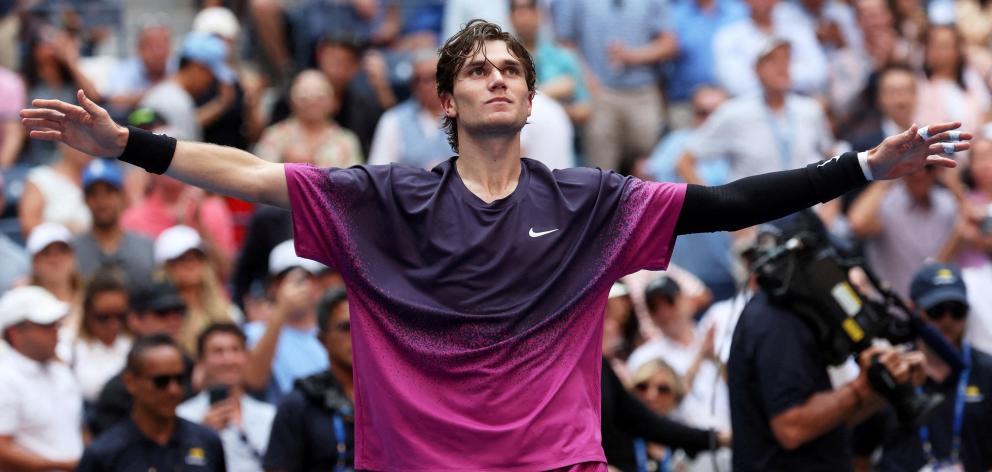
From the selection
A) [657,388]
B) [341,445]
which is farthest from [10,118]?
[657,388]

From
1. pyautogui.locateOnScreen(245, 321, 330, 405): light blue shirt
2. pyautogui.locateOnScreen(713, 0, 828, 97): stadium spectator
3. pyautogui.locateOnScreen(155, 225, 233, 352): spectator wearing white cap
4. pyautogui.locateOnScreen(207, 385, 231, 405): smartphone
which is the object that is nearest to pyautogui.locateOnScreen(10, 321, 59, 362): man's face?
pyautogui.locateOnScreen(207, 385, 231, 405): smartphone

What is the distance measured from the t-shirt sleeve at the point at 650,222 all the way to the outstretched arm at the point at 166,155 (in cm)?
107

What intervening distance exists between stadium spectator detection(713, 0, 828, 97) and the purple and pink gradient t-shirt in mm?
8347

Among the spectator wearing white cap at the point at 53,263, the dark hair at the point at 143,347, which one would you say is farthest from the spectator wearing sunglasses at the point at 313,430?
the spectator wearing white cap at the point at 53,263

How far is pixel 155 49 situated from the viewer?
44.3ft

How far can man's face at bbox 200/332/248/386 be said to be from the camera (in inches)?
365

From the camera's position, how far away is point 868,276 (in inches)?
287

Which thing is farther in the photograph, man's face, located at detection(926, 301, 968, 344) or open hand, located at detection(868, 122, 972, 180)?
man's face, located at detection(926, 301, 968, 344)

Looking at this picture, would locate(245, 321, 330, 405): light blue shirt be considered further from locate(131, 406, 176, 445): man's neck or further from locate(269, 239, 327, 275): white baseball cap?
locate(131, 406, 176, 445): man's neck

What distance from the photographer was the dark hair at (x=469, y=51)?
220 inches

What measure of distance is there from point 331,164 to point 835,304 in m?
5.99

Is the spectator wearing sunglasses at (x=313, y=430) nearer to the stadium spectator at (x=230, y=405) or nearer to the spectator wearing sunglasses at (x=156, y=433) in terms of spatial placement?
the spectator wearing sunglasses at (x=156, y=433)

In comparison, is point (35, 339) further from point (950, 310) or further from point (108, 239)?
point (950, 310)

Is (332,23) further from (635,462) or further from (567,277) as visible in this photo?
(567,277)
